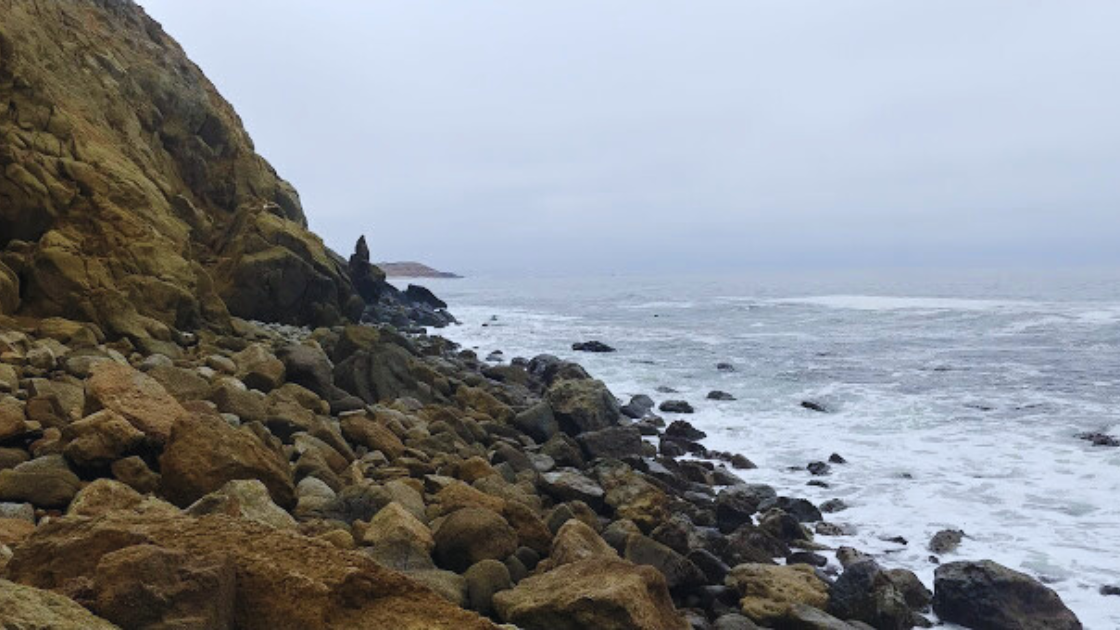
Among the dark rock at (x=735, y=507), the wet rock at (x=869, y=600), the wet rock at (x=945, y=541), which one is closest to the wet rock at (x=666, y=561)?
the wet rock at (x=869, y=600)

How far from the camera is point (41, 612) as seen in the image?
2492mm

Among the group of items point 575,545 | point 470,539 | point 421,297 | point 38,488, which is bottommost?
point 575,545

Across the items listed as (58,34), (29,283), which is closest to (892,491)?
(29,283)

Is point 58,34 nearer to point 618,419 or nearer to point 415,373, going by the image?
point 415,373

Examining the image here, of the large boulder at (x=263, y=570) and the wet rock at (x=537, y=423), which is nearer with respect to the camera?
the large boulder at (x=263, y=570)

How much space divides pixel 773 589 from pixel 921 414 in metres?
11.5

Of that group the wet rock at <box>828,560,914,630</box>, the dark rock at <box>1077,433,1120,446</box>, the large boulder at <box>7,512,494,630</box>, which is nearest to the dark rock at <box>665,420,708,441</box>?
the dark rock at <box>1077,433,1120,446</box>

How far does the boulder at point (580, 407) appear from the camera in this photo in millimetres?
13500

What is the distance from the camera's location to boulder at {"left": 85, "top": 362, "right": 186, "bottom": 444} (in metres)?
5.58

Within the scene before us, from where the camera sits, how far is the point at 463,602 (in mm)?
5047

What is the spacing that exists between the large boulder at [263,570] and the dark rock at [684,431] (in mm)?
12002

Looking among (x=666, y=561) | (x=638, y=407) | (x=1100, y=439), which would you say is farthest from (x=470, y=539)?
(x=1100, y=439)

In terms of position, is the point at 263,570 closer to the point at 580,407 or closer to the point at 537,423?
the point at 537,423

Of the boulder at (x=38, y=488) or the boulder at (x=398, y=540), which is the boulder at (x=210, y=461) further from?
the boulder at (x=398, y=540)
